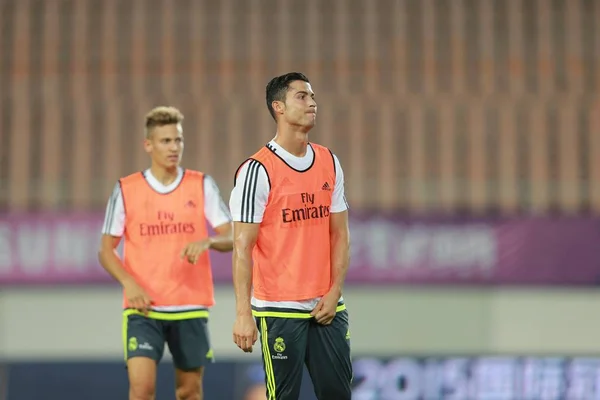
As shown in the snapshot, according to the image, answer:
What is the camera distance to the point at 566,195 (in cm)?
849

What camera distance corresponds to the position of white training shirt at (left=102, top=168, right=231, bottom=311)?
4867mm

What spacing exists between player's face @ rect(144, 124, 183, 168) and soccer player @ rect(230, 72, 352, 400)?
110 cm

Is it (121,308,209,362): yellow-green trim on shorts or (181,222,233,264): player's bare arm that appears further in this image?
(121,308,209,362): yellow-green trim on shorts

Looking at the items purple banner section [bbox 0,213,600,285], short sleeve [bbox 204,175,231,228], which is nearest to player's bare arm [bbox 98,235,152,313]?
short sleeve [bbox 204,175,231,228]

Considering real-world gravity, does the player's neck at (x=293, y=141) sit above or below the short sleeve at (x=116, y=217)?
above

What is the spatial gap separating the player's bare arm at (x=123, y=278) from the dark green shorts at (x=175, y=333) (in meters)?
0.08

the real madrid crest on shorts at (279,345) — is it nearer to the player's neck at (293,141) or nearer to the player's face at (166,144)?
the player's neck at (293,141)

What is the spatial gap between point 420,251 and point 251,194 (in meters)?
3.82

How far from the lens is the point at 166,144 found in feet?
16.1

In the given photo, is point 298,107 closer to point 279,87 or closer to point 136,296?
point 279,87

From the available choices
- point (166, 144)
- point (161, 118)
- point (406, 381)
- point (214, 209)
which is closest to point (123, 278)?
point (214, 209)

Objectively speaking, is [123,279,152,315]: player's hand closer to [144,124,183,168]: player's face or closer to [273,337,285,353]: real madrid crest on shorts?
[144,124,183,168]: player's face

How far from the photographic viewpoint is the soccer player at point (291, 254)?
12.6ft

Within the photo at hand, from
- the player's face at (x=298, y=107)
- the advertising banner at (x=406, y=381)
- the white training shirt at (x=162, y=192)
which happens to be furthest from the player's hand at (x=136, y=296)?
the advertising banner at (x=406, y=381)
